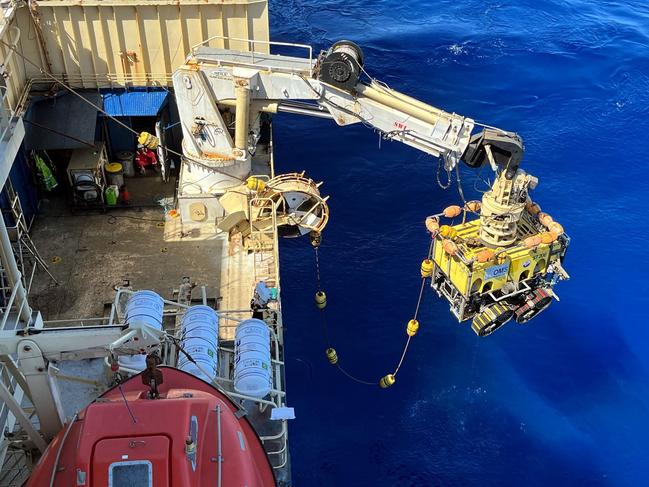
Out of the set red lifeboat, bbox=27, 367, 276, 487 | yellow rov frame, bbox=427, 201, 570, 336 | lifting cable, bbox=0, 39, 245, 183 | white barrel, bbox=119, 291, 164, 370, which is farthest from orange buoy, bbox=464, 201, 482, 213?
red lifeboat, bbox=27, 367, 276, 487

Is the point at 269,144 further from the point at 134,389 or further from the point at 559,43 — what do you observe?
the point at 559,43

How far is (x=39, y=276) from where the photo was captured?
20969 millimetres

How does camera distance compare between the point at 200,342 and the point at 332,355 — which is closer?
the point at 200,342

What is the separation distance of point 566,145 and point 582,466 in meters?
18.4

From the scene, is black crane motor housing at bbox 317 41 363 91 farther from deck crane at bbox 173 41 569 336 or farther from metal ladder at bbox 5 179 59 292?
metal ladder at bbox 5 179 59 292

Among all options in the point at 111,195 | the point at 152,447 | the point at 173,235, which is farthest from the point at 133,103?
the point at 152,447

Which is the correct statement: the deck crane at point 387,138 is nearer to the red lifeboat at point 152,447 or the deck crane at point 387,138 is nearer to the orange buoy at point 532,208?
the orange buoy at point 532,208

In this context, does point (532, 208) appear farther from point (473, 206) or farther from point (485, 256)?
point (485, 256)

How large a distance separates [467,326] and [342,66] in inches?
422

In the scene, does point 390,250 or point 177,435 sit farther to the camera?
point 390,250

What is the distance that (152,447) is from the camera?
426 inches

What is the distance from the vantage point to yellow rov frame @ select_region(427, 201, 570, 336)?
17.2 m

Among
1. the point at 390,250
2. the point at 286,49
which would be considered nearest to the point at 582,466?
the point at 390,250

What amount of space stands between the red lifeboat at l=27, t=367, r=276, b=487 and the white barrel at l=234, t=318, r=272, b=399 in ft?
7.34
